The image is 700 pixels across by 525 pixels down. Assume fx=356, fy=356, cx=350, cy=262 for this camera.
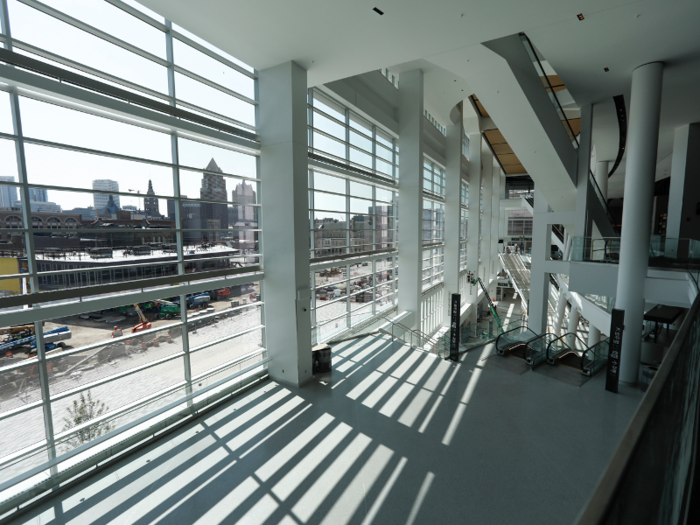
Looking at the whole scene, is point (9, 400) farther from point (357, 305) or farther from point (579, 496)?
point (357, 305)

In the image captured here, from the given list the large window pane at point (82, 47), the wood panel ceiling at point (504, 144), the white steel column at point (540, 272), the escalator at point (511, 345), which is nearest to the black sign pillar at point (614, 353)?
the escalator at point (511, 345)

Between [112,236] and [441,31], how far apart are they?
23.9 ft

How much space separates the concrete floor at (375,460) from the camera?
4980 millimetres

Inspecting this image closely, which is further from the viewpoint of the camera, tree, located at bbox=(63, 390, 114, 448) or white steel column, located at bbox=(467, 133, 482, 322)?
white steel column, located at bbox=(467, 133, 482, 322)

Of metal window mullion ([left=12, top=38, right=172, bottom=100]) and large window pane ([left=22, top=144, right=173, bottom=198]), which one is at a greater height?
metal window mullion ([left=12, top=38, right=172, bottom=100])

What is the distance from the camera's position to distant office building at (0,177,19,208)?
5223mm

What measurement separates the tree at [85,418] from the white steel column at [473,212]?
29145mm

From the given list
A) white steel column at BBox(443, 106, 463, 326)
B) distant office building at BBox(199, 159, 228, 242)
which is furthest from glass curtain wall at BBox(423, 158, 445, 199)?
distant office building at BBox(199, 159, 228, 242)

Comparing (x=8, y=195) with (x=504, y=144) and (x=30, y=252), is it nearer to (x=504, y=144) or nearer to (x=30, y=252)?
(x=30, y=252)

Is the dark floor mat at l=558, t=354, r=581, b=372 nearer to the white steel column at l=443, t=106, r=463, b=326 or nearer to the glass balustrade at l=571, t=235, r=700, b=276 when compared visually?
the glass balustrade at l=571, t=235, r=700, b=276

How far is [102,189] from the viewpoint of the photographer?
639cm

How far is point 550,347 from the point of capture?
400 inches

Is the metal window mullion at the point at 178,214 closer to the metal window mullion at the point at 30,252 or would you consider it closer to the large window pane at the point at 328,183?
the metal window mullion at the point at 30,252

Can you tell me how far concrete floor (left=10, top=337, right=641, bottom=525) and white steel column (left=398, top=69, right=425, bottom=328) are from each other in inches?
308
